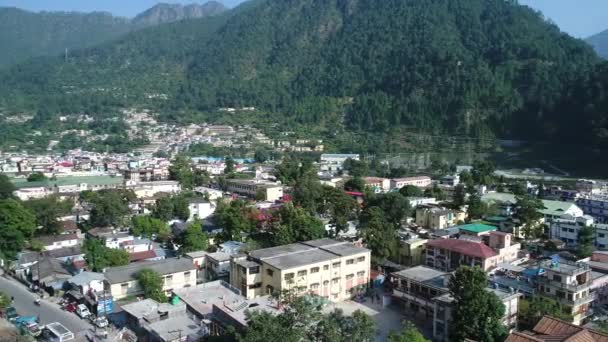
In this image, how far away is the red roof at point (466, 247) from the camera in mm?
16538

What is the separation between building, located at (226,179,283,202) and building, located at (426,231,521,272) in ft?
41.8

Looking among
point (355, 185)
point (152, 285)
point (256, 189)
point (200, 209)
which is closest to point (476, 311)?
point (152, 285)

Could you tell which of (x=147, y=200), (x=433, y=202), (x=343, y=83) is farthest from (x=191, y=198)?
(x=343, y=83)

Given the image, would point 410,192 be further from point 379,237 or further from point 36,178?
point 36,178

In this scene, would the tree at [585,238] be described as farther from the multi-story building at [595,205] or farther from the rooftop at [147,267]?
the rooftop at [147,267]

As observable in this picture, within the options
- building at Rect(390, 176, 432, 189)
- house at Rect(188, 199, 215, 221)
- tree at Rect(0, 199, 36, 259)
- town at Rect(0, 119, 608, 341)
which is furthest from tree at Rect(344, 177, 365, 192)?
tree at Rect(0, 199, 36, 259)

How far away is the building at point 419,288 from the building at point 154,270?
6.23 m

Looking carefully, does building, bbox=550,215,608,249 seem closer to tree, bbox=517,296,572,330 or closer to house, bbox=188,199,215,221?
tree, bbox=517,296,572,330

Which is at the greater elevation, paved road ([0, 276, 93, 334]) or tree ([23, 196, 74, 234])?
tree ([23, 196, 74, 234])

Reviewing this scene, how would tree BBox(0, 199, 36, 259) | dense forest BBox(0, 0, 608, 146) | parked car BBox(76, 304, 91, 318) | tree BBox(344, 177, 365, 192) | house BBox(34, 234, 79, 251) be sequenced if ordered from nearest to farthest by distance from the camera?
parked car BBox(76, 304, 91, 318)
tree BBox(0, 199, 36, 259)
house BBox(34, 234, 79, 251)
tree BBox(344, 177, 365, 192)
dense forest BBox(0, 0, 608, 146)

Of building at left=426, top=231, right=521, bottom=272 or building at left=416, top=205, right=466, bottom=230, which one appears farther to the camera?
building at left=416, top=205, right=466, bottom=230

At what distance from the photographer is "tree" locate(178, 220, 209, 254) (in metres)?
19.5

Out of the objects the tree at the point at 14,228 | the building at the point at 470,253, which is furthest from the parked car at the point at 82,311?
the building at the point at 470,253

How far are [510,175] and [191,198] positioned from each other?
25.6 metres
